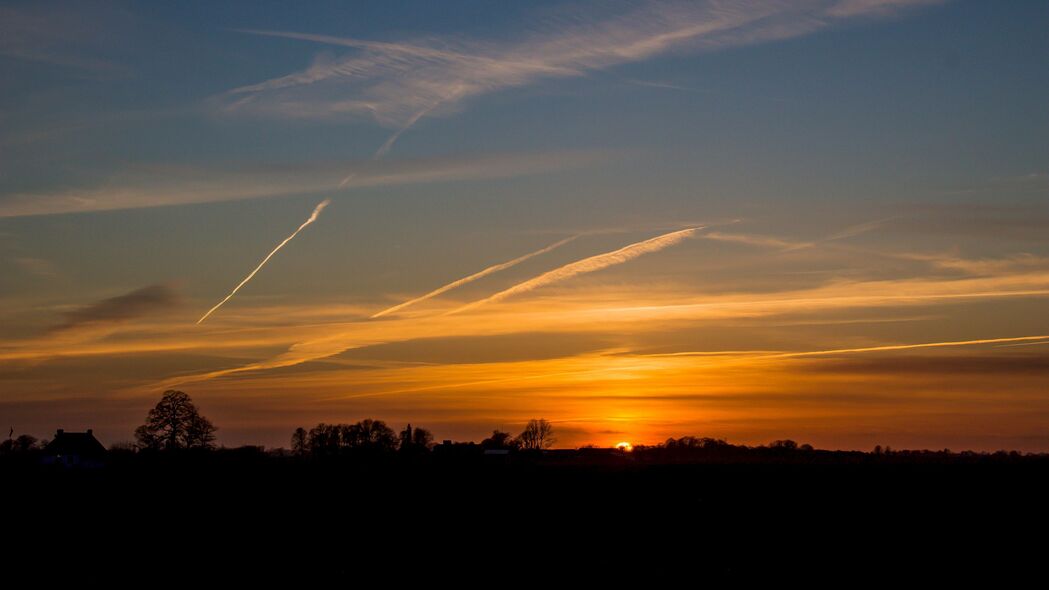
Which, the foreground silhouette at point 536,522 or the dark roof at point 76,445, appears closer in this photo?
the foreground silhouette at point 536,522

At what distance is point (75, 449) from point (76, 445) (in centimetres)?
128

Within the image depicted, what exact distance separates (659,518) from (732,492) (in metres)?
12.2

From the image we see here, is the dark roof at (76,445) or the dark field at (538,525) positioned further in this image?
the dark roof at (76,445)

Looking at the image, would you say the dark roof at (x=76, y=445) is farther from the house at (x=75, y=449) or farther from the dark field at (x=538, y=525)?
the dark field at (x=538, y=525)

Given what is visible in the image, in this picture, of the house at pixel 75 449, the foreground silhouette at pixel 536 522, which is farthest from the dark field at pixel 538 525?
the house at pixel 75 449

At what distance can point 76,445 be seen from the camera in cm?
11356

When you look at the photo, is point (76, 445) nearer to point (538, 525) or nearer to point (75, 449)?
point (75, 449)

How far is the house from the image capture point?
106719 millimetres

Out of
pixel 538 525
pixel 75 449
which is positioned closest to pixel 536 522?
pixel 538 525

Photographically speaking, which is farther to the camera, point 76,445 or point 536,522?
point 76,445

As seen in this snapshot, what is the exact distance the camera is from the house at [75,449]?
4202 inches

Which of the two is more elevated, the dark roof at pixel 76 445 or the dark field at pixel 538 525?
the dark roof at pixel 76 445

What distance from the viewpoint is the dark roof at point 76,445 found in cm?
11156

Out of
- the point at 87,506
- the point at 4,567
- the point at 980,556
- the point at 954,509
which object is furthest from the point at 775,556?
the point at 87,506
